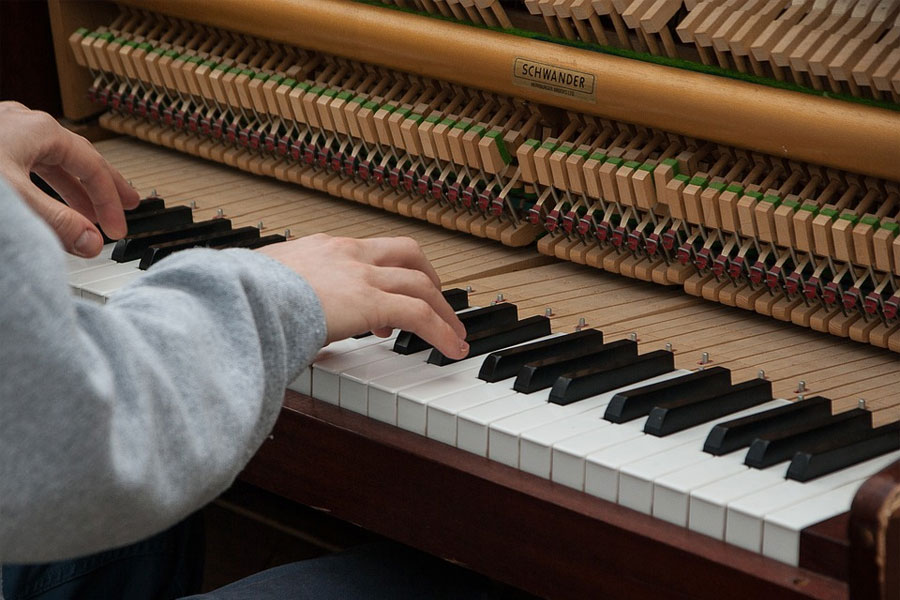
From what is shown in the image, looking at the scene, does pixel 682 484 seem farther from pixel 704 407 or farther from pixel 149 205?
pixel 149 205

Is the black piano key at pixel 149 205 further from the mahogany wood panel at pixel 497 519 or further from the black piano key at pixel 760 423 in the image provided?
the black piano key at pixel 760 423

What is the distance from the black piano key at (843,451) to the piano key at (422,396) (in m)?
0.47

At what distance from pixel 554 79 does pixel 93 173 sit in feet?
2.50

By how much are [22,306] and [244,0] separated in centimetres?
168

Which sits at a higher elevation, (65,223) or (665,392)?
(65,223)

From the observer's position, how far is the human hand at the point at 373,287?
5.23 ft

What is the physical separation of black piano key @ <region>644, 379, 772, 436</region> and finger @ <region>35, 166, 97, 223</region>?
40.9 inches

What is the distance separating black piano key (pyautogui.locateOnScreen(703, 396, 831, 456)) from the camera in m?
1.58

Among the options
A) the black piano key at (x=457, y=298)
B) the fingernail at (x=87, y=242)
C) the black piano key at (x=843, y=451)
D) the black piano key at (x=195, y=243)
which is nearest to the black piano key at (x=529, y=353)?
the black piano key at (x=457, y=298)

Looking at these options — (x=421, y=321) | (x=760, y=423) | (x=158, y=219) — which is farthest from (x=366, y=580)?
(x=158, y=219)

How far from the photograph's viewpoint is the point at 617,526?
4.92 feet

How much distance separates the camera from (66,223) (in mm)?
1881

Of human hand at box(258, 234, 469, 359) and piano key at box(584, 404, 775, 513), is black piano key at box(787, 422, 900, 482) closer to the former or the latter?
piano key at box(584, 404, 775, 513)

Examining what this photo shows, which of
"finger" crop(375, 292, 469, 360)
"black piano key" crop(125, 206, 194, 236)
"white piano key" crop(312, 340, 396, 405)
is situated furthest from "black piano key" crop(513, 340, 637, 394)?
"black piano key" crop(125, 206, 194, 236)
